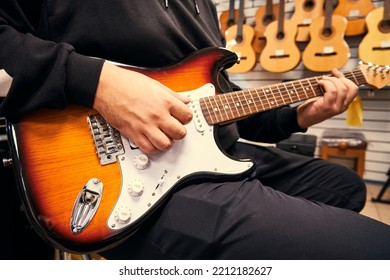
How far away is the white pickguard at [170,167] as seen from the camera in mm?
493

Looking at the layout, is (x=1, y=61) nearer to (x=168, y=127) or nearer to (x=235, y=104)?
(x=168, y=127)

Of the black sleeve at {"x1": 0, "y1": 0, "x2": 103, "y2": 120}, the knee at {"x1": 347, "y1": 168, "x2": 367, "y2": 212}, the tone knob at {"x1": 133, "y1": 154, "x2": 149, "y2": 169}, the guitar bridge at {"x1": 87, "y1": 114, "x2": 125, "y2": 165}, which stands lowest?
the knee at {"x1": 347, "y1": 168, "x2": 367, "y2": 212}

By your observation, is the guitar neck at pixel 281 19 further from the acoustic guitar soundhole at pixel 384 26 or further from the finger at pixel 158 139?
the finger at pixel 158 139

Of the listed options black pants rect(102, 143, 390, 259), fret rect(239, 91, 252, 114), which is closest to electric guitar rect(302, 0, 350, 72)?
fret rect(239, 91, 252, 114)

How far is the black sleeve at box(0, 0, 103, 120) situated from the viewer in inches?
18.5

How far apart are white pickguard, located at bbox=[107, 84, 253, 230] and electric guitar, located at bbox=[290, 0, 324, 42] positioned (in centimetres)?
180

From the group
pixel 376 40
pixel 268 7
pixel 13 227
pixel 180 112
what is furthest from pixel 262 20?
pixel 13 227

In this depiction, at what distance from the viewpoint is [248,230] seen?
1.44 feet

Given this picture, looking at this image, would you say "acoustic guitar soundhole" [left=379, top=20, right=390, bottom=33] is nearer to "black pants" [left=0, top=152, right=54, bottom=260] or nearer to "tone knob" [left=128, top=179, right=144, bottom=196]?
"tone knob" [left=128, top=179, right=144, bottom=196]

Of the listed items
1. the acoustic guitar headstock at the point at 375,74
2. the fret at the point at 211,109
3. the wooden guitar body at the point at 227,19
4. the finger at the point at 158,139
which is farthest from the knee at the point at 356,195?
the wooden guitar body at the point at 227,19

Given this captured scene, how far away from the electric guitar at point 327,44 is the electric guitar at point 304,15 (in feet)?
0.19

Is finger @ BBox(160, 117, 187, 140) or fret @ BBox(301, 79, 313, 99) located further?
fret @ BBox(301, 79, 313, 99)
